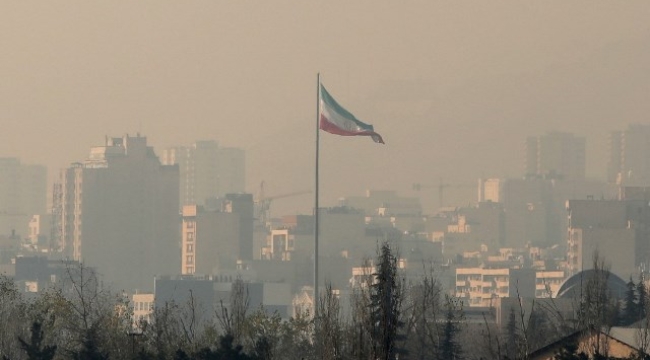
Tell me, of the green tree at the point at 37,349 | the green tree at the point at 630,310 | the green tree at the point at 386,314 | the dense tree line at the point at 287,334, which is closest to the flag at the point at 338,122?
the dense tree line at the point at 287,334

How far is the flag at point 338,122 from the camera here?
77.8 metres

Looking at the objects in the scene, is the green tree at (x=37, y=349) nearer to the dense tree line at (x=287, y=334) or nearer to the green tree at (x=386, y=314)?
the dense tree line at (x=287, y=334)

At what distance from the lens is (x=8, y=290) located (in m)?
60.7

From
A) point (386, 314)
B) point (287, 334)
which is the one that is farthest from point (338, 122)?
point (386, 314)

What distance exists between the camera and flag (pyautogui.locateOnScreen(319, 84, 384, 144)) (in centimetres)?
7775

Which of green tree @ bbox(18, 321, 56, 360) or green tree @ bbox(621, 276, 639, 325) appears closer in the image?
green tree @ bbox(18, 321, 56, 360)

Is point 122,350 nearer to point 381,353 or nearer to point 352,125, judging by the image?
point 381,353

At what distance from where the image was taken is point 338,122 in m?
78.5

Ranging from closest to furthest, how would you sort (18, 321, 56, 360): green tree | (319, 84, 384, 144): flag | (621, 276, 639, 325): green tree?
1. (18, 321, 56, 360): green tree
2. (319, 84, 384, 144): flag
3. (621, 276, 639, 325): green tree

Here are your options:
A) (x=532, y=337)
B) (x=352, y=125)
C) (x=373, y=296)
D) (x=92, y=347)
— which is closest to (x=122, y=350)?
(x=92, y=347)

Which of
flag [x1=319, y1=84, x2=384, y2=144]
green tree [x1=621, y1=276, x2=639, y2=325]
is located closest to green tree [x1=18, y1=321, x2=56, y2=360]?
flag [x1=319, y1=84, x2=384, y2=144]

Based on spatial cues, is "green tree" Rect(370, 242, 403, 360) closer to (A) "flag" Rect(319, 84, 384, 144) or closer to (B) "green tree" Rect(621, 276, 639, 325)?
(A) "flag" Rect(319, 84, 384, 144)

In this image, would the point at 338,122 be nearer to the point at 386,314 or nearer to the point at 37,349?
the point at 37,349

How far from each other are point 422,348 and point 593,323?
28.6 feet
